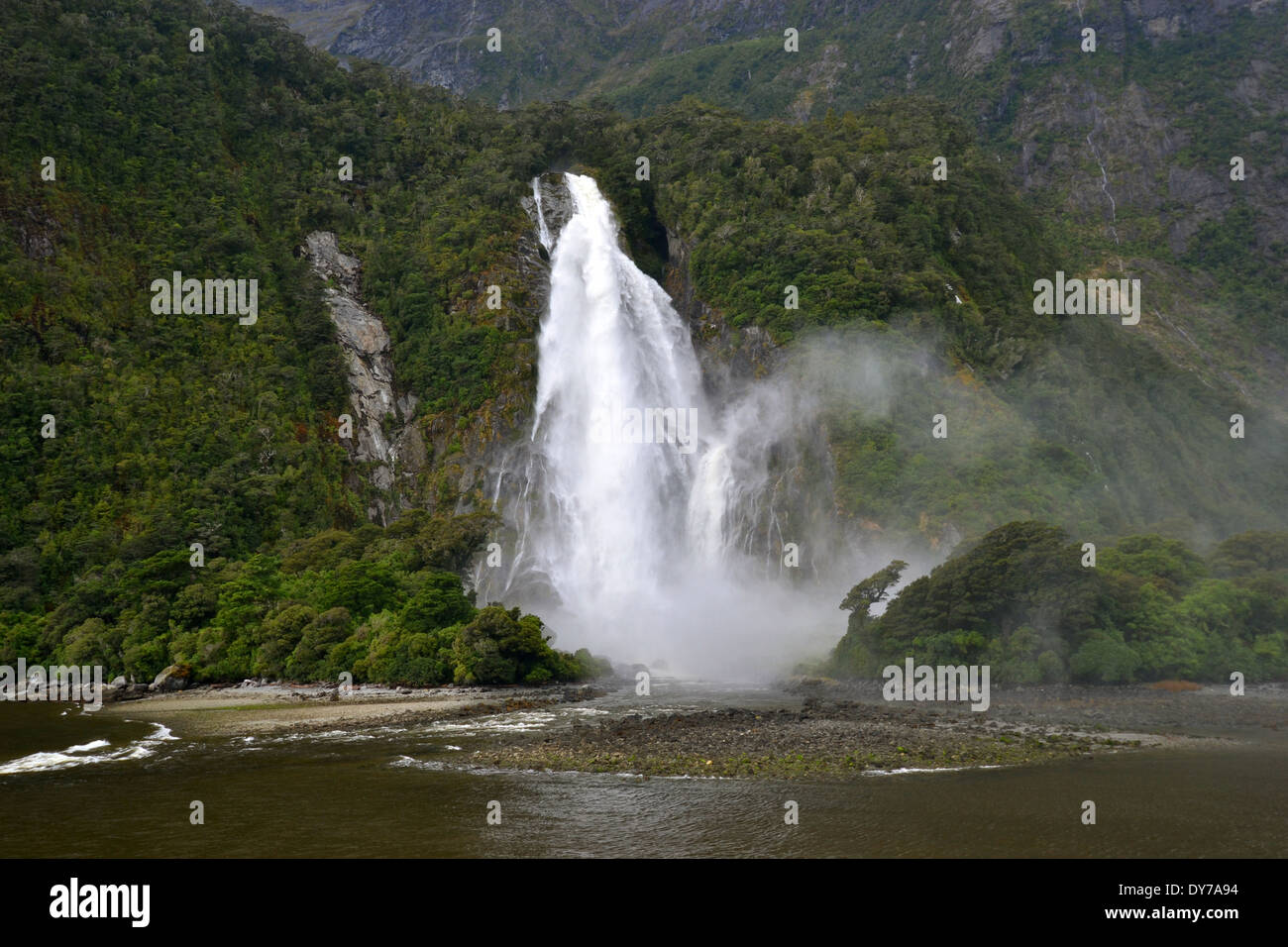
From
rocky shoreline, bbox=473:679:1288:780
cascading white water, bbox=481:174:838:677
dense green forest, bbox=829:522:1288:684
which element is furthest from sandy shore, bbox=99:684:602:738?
dense green forest, bbox=829:522:1288:684

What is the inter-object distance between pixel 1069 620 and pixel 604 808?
21.1 meters

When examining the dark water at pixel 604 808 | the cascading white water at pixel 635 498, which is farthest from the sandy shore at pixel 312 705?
the cascading white water at pixel 635 498

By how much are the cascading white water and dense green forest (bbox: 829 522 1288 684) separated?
865 cm

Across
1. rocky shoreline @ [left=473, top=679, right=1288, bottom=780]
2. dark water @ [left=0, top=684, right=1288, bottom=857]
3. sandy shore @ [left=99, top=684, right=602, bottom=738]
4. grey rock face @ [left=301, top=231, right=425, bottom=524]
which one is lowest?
sandy shore @ [left=99, top=684, right=602, bottom=738]

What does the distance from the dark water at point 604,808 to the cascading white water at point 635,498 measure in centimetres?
2134

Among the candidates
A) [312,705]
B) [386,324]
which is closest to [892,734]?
[312,705]

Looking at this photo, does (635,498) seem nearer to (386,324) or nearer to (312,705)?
(312,705)

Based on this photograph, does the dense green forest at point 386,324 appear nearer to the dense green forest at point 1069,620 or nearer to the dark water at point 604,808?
the dense green forest at point 1069,620

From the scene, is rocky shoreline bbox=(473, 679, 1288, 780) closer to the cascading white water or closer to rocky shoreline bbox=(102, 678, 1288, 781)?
rocky shoreline bbox=(102, 678, 1288, 781)

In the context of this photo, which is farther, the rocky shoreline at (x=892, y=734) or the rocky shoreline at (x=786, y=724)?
the rocky shoreline at (x=786, y=724)

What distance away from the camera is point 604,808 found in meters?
14.1

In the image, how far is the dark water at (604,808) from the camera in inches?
457

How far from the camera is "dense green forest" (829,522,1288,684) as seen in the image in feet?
91.7

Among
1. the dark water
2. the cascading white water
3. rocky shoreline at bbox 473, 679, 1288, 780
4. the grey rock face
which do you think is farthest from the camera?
the grey rock face
